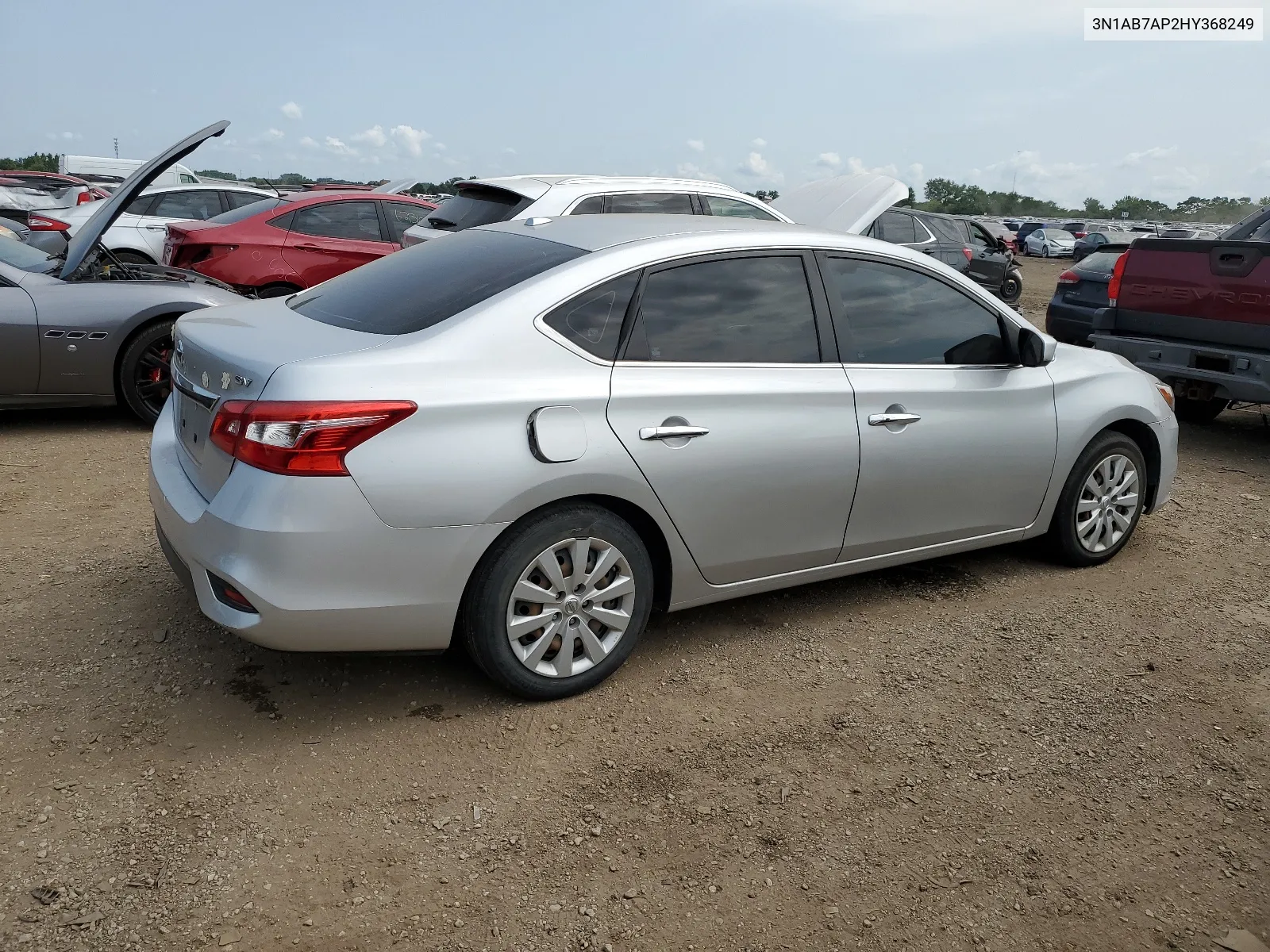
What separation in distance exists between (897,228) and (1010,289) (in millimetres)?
2174

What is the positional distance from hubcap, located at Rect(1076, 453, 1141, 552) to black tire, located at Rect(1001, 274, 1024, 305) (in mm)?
10390

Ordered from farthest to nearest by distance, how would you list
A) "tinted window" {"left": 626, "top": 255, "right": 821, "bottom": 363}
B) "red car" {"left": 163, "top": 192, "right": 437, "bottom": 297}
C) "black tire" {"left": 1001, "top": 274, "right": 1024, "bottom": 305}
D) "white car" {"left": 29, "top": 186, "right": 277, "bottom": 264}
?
"black tire" {"left": 1001, "top": 274, "right": 1024, "bottom": 305} < "white car" {"left": 29, "top": 186, "right": 277, "bottom": 264} < "red car" {"left": 163, "top": 192, "right": 437, "bottom": 297} < "tinted window" {"left": 626, "top": 255, "right": 821, "bottom": 363}

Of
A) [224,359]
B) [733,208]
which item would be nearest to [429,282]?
[224,359]

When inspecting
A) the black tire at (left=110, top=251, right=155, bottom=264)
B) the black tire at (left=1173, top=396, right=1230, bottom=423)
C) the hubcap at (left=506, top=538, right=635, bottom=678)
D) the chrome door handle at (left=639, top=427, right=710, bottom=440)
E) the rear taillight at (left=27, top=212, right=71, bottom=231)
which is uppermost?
the rear taillight at (left=27, top=212, right=71, bottom=231)

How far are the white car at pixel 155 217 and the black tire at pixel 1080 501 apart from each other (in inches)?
415

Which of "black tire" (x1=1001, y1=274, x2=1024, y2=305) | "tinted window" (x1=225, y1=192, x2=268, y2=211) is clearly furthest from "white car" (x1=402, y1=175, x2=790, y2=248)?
"black tire" (x1=1001, y1=274, x2=1024, y2=305)

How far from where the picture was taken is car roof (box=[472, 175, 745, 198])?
304 inches

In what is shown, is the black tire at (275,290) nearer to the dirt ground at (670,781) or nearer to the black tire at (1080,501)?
the dirt ground at (670,781)

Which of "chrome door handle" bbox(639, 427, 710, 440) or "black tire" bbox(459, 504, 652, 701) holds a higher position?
"chrome door handle" bbox(639, 427, 710, 440)

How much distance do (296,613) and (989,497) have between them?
2.85m

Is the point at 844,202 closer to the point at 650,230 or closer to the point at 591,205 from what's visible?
the point at 591,205

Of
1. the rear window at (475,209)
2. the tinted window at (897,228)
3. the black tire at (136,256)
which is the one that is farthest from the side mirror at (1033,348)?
the black tire at (136,256)

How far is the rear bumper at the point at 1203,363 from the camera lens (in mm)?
6836

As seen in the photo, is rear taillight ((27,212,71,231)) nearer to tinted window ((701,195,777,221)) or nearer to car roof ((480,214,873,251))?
tinted window ((701,195,777,221))
